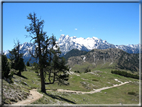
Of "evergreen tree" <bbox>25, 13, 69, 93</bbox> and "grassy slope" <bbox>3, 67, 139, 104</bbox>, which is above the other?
"evergreen tree" <bbox>25, 13, 69, 93</bbox>

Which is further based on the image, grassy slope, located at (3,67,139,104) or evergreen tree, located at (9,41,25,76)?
evergreen tree, located at (9,41,25,76)

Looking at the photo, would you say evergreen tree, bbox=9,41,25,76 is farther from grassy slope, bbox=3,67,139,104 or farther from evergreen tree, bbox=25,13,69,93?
evergreen tree, bbox=25,13,69,93

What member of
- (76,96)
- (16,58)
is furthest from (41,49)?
(16,58)

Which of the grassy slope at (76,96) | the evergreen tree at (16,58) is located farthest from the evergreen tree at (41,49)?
the evergreen tree at (16,58)

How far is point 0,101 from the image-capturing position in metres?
12.9

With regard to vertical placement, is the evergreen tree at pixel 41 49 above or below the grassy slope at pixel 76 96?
above

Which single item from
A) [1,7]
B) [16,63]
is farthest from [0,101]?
[16,63]

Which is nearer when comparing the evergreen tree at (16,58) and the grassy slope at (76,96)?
the grassy slope at (76,96)

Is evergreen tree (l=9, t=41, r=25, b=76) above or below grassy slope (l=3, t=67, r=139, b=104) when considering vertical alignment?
above

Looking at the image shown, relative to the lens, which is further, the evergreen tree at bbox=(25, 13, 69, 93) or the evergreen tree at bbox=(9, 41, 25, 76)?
the evergreen tree at bbox=(9, 41, 25, 76)

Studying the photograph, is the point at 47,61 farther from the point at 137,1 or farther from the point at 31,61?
the point at 137,1

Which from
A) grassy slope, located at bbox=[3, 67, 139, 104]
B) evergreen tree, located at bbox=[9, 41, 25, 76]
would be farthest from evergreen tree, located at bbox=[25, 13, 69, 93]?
evergreen tree, located at bbox=[9, 41, 25, 76]

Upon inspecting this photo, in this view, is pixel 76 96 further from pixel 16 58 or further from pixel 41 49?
pixel 16 58

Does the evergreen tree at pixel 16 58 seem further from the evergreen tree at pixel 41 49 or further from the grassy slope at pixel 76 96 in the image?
the evergreen tree at pixel 41 49
